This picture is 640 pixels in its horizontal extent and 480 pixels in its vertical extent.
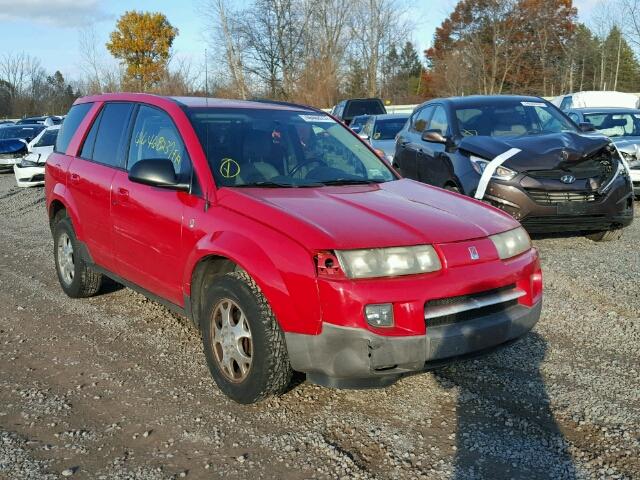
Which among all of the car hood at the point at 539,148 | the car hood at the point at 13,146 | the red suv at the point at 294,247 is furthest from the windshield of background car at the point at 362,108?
the red suv at the point at 294,247

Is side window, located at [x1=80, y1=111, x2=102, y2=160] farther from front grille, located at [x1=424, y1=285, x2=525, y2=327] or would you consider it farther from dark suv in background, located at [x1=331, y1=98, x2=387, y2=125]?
dark suv in background, located at [x1=331, y1=98, x2=387, y2=125]

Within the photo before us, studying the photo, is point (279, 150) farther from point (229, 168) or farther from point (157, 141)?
point (157, 141)

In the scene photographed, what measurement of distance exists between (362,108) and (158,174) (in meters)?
21.0

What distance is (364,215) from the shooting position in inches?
141

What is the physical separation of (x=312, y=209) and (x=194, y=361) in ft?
4.92

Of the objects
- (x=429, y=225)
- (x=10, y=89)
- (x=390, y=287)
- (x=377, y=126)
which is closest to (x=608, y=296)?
(x=429, y=225)

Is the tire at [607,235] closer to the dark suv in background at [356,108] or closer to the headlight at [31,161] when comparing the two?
the headlight at [31,161]

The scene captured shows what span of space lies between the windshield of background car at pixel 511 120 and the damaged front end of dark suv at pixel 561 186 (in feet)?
2.19

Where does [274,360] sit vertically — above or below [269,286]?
below

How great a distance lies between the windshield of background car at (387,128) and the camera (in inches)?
538

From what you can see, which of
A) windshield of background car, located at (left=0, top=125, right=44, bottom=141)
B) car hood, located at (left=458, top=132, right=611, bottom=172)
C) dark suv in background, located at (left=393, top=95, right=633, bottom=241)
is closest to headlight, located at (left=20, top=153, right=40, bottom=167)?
windshield of background car, located at (left=0, top=125, right=44, bottom=141)

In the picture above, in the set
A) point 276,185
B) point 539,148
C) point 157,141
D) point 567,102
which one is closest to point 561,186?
point 539,148

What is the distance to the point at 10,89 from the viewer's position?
52938 millimetres

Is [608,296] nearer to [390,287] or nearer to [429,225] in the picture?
[429,225]
